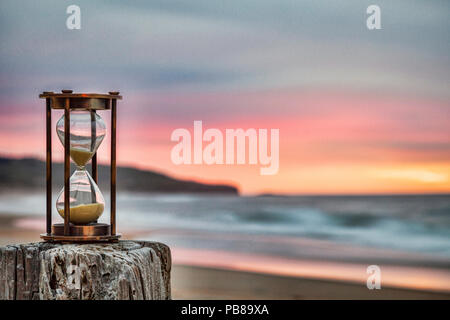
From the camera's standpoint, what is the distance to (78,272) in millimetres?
2383

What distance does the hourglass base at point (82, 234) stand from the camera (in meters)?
2.54

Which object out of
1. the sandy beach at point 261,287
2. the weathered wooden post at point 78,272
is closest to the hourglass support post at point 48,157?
the weathered wooden post at point 78,272

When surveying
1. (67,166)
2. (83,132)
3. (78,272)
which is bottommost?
(78,272)

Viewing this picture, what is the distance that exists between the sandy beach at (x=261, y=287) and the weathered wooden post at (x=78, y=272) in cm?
349

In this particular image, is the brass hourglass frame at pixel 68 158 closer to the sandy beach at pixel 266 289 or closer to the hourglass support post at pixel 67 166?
the hourglass support post at pixel 67 166

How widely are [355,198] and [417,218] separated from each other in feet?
3.44

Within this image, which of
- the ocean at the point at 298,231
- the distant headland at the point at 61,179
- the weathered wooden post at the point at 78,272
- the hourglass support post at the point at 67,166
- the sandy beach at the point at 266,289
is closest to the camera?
the weathered wooden post at the point at 78,272

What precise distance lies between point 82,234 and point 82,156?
0.28 metres

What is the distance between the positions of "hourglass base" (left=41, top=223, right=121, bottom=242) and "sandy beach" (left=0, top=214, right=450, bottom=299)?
342 centimetres

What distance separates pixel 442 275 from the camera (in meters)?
7.03

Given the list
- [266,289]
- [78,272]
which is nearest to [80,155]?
[78,272]

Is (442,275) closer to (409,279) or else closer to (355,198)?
(409,279)

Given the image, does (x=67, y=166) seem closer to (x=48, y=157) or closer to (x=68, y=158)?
(x=68, y=158)
